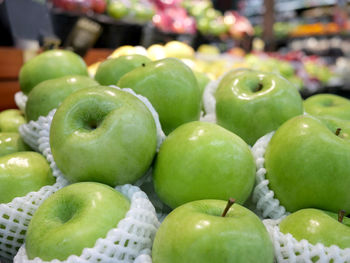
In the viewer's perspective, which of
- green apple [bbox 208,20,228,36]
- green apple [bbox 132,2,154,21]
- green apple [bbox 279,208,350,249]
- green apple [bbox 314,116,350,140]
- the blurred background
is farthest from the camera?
green apple [bbox 208,20,228,36]

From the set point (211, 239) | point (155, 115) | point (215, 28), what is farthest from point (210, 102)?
point (215, 28)

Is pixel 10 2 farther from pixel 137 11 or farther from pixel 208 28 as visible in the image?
pixel 208 28

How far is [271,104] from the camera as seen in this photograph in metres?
1.07

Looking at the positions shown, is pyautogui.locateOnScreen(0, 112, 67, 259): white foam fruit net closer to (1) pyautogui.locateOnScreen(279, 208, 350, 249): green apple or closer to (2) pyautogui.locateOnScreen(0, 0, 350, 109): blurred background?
(1) pyautogui.locateOnScreen(279, 208, 350, 249): green apple

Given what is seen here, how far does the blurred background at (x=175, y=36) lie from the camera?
2.33 meters

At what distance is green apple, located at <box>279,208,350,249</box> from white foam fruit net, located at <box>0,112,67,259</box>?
58 cm

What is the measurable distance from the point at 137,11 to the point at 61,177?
3.11 meters

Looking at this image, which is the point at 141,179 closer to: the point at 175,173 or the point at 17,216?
the point at 175,173

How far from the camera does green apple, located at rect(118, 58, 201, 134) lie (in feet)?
3.47

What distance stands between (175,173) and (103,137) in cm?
Result: 20

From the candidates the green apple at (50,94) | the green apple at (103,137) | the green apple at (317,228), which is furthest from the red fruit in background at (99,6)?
the green apple at (317,228)

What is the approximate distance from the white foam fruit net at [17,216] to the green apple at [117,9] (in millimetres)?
3013

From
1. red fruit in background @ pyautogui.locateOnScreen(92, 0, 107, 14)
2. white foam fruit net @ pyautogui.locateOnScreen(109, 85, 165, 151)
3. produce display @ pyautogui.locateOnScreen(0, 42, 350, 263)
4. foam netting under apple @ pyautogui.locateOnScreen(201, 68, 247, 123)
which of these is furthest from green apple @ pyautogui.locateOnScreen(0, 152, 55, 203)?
red fruit in background @ pyautogui.locateOnScreen(92, 0, 107, 14)

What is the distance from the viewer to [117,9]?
143 inches
